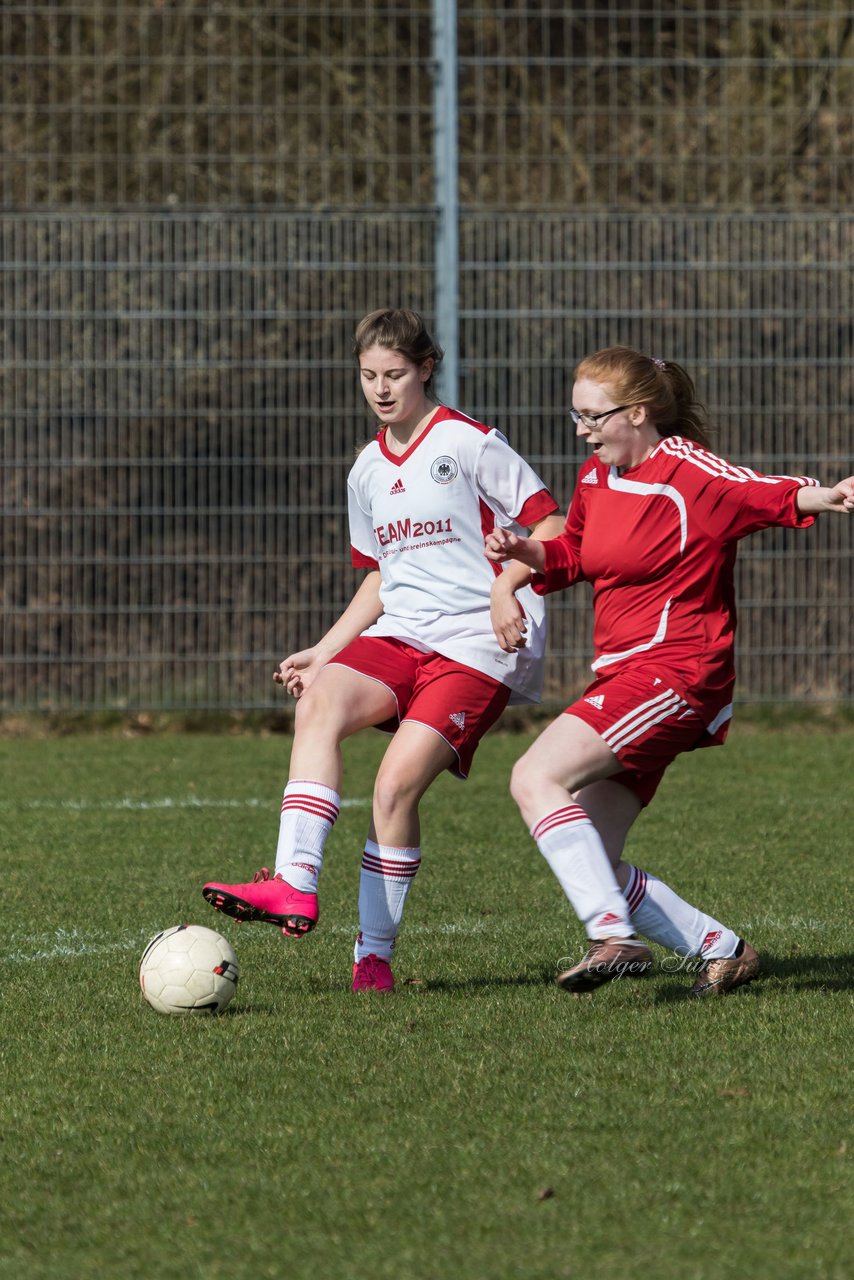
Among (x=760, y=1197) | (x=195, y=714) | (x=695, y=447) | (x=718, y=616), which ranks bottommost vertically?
(x=195, y=714)

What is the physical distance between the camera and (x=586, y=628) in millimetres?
11125

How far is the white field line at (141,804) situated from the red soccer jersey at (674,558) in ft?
12.3

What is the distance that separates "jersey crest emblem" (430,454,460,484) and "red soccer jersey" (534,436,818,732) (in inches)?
18.5

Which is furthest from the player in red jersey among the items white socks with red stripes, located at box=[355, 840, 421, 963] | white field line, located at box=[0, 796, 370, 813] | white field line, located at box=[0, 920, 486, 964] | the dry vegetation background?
the dry vegetation background

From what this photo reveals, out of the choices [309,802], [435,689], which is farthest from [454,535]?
[309,802]

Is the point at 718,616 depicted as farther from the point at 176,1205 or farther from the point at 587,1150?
the point at 176,1205

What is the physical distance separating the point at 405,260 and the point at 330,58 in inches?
55.0

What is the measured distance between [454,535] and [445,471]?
Answer: 179 millimetres

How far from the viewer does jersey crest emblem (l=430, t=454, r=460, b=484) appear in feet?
16.6

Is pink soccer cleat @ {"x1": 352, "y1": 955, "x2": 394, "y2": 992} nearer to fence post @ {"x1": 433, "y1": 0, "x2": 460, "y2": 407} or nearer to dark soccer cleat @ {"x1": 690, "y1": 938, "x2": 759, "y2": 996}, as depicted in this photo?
dark soccer cleat @ {"x1": 690, "y1": 938, "x2": 759, "y2": 996}

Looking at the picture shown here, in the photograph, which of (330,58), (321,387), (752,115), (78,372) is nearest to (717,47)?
(752,115)

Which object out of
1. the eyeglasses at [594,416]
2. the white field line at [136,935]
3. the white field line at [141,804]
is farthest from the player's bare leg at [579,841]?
the white field line at [141,804]

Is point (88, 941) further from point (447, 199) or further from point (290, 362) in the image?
point (447, 199)

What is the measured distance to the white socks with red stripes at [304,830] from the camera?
4676mm
